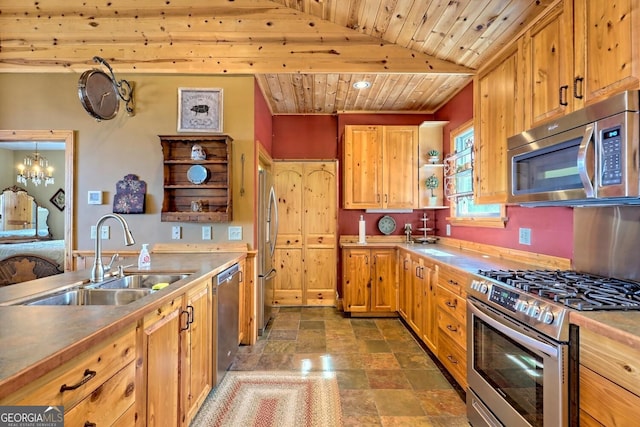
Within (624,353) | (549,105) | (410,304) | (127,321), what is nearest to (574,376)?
(624,353)

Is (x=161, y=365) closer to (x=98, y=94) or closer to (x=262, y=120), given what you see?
(x=98, y=94)

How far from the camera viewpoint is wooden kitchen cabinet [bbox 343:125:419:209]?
402cm

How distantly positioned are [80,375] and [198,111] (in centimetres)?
261

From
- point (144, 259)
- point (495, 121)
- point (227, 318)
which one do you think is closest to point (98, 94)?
point (144, 259)

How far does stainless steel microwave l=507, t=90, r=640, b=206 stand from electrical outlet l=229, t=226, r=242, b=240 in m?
2.34

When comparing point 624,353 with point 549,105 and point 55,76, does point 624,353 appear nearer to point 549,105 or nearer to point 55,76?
point 549,105

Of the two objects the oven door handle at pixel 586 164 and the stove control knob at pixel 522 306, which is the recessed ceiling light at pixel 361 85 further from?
the stove control knob at pixel 522 306

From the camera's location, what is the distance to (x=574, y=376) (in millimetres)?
1193

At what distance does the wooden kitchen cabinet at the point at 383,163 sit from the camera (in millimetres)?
4023

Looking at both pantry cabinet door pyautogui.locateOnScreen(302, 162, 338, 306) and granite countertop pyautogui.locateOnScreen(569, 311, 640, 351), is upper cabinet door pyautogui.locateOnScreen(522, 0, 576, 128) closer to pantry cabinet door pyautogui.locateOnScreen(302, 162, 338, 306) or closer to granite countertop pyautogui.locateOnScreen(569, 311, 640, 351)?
granite countertop pyautogui.locateOnScreen(569, 311, 640, 351)

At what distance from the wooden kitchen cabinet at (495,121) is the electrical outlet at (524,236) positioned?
379mm

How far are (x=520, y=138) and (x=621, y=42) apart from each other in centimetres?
61

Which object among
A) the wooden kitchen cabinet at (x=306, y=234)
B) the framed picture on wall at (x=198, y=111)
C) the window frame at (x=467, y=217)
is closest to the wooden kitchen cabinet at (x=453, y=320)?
the window frame at (x=467, y=217)

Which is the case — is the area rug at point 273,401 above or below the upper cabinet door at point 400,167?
below
